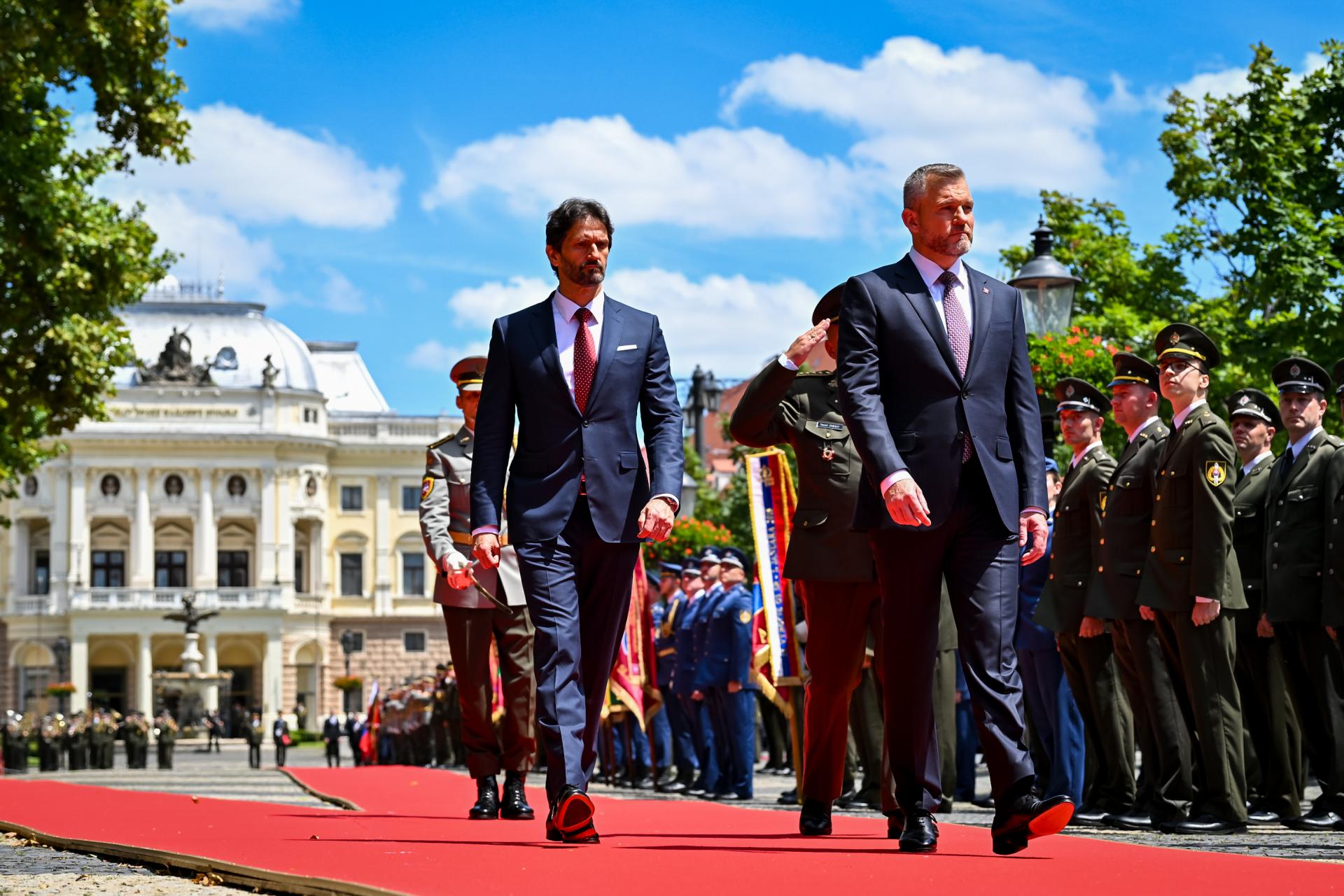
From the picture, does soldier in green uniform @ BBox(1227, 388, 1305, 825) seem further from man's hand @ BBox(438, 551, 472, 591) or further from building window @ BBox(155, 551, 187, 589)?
building window @ BBox(155, 551, 187, 589)

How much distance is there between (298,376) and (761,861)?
95.7 m

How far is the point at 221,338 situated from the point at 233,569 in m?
13.7

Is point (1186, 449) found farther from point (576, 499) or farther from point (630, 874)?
point (630, 874)

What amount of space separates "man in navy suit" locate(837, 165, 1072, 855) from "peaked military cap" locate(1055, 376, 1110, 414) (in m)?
3.66

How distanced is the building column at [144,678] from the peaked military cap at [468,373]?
8432cm

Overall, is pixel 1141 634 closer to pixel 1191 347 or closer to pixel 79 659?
pixel 1191 347

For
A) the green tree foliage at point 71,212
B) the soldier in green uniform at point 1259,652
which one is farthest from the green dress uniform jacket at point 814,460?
the green tree foliage at point 71,212

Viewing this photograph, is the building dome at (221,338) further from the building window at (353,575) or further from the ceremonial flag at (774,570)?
the ceremonial flag at (774,570)

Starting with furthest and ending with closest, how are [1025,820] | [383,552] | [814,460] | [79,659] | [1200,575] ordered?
1. [383,552]
2. [79,659]
3. [1200,575]
4. [814,460]
5. [1025,820]

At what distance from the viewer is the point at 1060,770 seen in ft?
32.8

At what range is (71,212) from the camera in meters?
24.4

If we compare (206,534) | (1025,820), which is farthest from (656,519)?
(206,534)

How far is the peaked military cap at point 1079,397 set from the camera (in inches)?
395

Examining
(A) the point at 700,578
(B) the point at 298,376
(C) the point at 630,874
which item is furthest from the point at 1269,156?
(B) the point at 298,376
